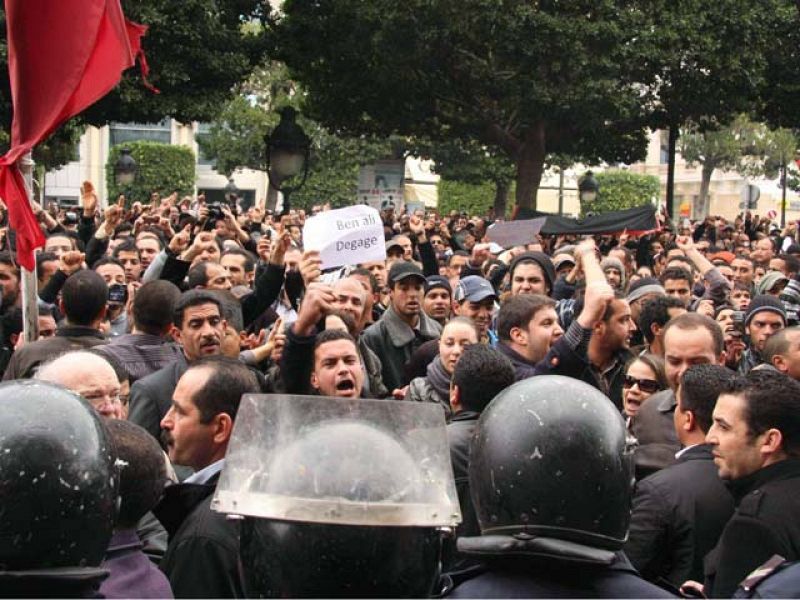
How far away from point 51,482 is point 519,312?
4125 millimetres

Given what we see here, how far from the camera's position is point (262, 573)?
2242 mm

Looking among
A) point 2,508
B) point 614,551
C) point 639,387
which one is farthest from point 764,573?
point 639,387

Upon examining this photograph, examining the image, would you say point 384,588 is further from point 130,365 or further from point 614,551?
point 130,365

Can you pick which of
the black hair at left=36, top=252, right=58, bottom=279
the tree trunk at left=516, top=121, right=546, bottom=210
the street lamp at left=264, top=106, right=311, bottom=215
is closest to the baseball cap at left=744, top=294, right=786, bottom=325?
the black hair at left=36, top=252, right=58, bottom=279

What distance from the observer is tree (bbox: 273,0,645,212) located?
24250 millimetres

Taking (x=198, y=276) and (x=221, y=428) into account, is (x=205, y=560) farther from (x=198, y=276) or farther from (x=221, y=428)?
(x=198, y=276)

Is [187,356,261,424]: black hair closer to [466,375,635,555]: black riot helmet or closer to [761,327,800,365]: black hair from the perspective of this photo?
[466,375,635,555]: black riot helmet

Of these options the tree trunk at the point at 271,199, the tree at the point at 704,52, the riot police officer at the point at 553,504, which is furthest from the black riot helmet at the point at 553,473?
the tree trunk at the point at 271,199

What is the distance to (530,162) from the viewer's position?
27.4 m

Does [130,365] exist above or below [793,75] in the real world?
below

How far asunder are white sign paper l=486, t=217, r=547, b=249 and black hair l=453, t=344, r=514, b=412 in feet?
25.5

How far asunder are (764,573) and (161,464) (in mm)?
1468

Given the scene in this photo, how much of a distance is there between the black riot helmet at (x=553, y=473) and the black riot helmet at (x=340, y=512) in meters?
0.33

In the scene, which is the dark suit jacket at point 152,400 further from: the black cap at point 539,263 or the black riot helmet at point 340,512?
the black cap at point 539,263
